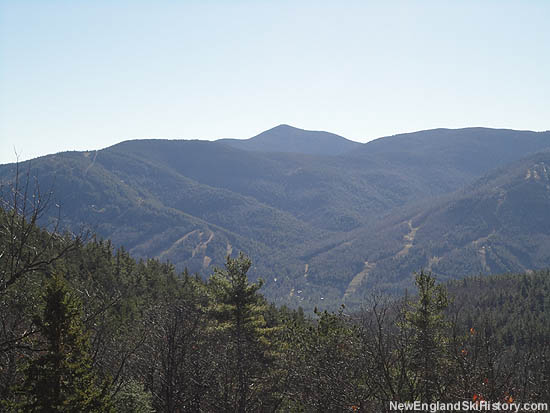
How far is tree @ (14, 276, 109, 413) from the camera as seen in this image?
1348cm

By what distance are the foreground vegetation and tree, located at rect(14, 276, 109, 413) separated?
0.03 metres

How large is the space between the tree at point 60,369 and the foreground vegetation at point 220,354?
3 cm

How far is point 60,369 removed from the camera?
539 inches

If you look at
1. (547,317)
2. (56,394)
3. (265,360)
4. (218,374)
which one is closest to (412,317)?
(265,360)

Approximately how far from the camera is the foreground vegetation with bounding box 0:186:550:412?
1188 centimetres

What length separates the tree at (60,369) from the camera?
13.5m

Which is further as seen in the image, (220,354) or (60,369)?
(220,354)

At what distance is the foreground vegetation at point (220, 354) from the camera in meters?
11.9

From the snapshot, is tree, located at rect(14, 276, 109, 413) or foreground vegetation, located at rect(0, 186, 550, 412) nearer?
foreground vegetation, located at rect(0, 186, 550, 412)

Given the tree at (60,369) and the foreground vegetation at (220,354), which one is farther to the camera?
the tree at (60,369)

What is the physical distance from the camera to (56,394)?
13.6 meters

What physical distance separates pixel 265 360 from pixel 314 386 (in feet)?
51.9

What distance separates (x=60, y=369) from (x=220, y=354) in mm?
8530

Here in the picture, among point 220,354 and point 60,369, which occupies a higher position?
point 60,369
